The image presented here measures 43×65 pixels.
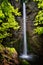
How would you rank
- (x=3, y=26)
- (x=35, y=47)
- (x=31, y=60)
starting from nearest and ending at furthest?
(x=3, y=26), (x=31, y=60), (x=35, y=47)

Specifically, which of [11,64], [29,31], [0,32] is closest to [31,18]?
[29,31]

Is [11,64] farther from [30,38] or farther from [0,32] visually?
[30,38]

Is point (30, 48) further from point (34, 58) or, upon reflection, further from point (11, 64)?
point (11, 64)

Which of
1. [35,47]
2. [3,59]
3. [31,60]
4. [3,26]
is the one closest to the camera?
[3,59]

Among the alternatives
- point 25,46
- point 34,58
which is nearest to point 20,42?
point 25,46

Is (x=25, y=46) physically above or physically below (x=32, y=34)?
below

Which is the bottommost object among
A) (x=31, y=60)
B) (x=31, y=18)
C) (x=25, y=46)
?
(x=31, y=60)

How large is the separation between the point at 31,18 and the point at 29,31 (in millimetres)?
1046

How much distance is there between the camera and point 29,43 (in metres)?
12.6

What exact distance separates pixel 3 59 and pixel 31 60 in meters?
3.32

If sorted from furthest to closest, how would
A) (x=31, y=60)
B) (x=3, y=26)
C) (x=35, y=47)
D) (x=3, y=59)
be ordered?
(x=35, y=47) → (x=31, y=60) → (x=3, y=26) → (x=3, y=59)

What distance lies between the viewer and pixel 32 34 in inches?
500

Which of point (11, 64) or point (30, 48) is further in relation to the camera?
point (30, 48)

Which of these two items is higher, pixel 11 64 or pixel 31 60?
pixel 31 60
